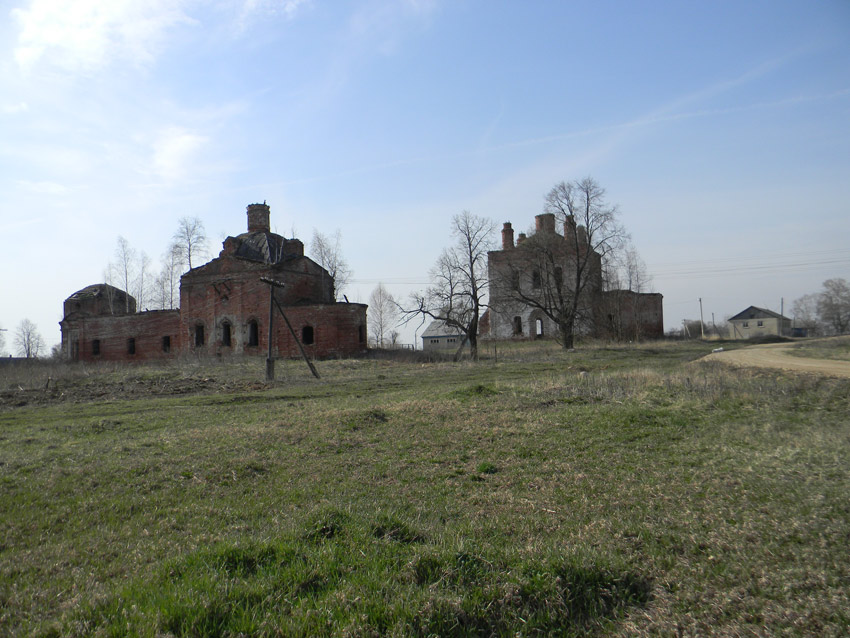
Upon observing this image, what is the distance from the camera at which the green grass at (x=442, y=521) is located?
357 cm

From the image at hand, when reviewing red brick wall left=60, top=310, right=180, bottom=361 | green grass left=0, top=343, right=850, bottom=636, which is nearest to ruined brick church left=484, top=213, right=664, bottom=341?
red brick wall left=60, top=310, right=180, bottom=361

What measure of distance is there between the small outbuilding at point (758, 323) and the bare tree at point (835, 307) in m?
4.07

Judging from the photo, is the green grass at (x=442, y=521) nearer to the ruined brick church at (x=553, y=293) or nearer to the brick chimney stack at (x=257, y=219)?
the ruined brick church at (x=553, y=293)

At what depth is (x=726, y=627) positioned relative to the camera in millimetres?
3498

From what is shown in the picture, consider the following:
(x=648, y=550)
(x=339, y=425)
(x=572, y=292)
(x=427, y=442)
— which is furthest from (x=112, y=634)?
(x=572, y=292)

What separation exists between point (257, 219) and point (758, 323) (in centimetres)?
6241

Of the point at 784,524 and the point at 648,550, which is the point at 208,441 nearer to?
the point at 648,550

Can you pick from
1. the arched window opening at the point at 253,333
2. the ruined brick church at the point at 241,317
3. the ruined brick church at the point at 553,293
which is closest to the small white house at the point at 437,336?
the ruined brick church at the point at 553,293

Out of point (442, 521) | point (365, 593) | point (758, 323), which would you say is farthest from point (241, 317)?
point (758, 323)

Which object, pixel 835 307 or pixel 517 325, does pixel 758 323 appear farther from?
pixel 517 325

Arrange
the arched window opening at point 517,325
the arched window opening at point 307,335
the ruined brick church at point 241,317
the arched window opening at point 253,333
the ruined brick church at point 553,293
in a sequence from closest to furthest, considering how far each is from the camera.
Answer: the ruined brick church at point 241,317
the arched window opening at point 307,335
the arched window opening at point 253,333
the ruined brick church at point 553,293
the arched window opening at point 517,325

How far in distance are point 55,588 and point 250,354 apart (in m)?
34.8

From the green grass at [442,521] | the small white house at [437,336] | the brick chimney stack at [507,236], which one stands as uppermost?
the brick chimney stack at [507,236]

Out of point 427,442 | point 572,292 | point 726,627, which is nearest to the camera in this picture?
point 726,627
